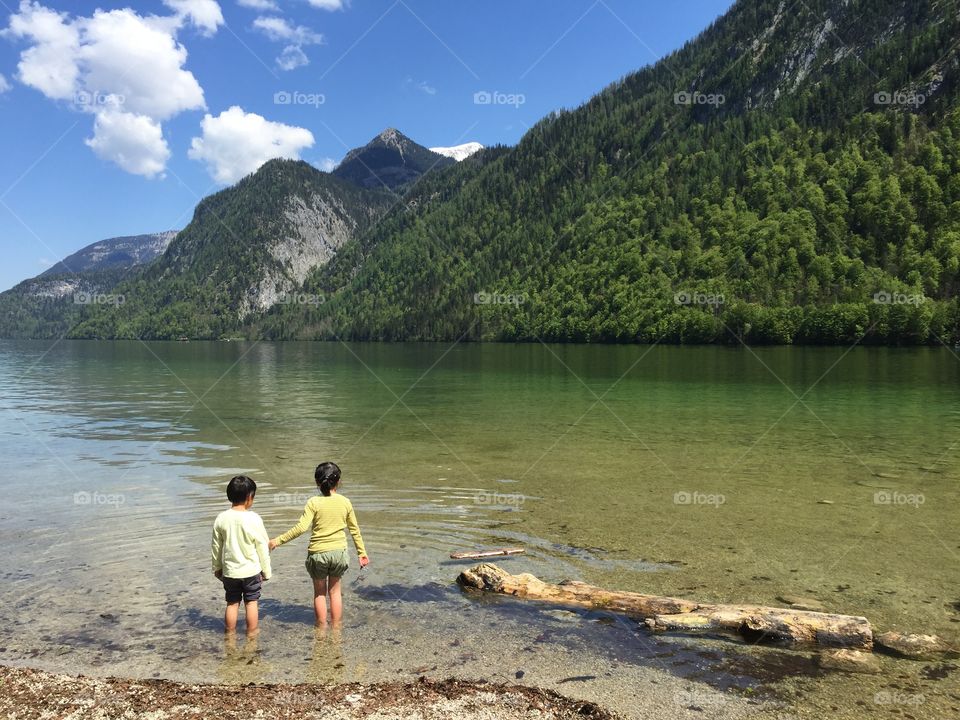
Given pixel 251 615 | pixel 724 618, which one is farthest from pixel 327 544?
pixel 724 618

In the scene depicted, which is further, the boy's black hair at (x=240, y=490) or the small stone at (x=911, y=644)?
the boy's black hair at (x=240, y=490)

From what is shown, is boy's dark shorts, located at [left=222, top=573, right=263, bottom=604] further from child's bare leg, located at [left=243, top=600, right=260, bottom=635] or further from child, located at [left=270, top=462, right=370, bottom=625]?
child, located at [left=270, top=462, right=370, bottom=625]

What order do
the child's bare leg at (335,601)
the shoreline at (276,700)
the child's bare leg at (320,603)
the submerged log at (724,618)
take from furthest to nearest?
the child's bare leg at (335,601) → the child's bare leg at (320,603) → the submerged log at (724,618) → the shoreline at (276,700)

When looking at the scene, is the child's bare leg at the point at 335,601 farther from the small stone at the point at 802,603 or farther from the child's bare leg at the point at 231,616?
the small stone at the point at 802,603

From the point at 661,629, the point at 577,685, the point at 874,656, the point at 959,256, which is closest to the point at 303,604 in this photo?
the point at 577,685

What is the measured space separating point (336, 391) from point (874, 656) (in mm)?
48804

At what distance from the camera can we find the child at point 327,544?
30.7 ft

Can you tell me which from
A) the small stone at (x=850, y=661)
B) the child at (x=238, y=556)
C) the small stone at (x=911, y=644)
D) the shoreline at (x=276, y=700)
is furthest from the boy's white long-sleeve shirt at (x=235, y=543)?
the small stone at (x=911, y=644)

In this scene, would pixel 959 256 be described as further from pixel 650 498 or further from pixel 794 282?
pixel 650 498

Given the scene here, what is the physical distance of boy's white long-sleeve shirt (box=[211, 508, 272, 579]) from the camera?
900 centimetres

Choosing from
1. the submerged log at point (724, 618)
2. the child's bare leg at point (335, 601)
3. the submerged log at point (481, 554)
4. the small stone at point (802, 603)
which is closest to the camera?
the submerged log at point (724, 618)

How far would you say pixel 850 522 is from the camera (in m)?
15.2

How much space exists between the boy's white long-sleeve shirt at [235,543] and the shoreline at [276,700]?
1.74 m

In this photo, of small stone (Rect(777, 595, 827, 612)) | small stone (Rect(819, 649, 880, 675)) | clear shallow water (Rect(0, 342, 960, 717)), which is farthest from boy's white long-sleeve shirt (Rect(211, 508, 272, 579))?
small stone (Rect(777, 595, 827, 612))
